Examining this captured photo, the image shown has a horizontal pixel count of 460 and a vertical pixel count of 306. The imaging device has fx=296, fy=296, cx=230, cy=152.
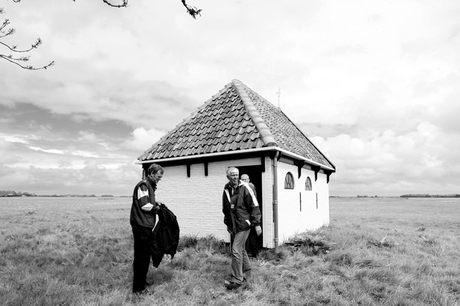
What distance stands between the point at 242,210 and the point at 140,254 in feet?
6.26

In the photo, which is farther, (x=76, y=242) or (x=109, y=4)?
(x=76, y=242)

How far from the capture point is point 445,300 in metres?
4.89

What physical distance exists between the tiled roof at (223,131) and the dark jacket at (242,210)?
2.46 metres

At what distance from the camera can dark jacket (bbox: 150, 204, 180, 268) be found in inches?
205

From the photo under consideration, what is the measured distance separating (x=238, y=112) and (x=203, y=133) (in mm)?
1341

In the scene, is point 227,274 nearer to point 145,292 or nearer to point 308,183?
point 145,292

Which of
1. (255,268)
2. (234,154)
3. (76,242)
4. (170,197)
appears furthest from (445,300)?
(76,242)

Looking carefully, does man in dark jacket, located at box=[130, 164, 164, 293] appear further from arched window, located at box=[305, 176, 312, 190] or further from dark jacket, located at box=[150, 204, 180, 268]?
arched window, located at box=[305, 176, 312, 190]

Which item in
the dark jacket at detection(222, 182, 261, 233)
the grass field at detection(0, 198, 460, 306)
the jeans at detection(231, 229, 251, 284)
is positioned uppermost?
the dark jacket at detection(222, 182, 261, 233)

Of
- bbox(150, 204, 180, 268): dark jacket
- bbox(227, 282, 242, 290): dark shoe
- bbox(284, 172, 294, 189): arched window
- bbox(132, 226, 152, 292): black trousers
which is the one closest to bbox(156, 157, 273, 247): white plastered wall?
bbox(284, 172, 294, 189): arched window

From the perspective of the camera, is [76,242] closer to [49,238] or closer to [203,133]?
[49,238]

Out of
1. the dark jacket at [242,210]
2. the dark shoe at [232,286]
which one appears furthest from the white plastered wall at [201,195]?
the dark shoe at [232,286]

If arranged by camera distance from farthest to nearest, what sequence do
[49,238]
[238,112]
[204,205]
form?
1. [49,238]
2. [238,112]
3. [204,205]

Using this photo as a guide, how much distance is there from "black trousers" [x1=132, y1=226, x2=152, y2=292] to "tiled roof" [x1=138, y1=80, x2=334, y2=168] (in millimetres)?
3786
